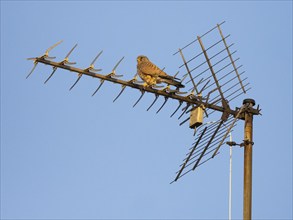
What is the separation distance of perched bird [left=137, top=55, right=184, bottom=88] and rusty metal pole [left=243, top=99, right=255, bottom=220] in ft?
13.9

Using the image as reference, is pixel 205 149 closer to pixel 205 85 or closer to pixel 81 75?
pixel 205 85

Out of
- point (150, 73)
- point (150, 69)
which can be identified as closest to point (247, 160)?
point (150, 73)

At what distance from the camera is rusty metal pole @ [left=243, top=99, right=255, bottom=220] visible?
724cm

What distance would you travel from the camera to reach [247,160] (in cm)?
769

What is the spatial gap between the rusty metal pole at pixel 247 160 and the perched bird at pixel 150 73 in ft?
13.9

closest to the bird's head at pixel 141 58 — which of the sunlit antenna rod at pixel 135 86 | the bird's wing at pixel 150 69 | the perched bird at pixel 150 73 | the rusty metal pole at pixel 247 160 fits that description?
the perched bird at pixel 150 73

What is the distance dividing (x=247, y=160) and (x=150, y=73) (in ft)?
23.3

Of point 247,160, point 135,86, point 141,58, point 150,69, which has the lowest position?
point 247,160

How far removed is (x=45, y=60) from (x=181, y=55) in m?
2.22

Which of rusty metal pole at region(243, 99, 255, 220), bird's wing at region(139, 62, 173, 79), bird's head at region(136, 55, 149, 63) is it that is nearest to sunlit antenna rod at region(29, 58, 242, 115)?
rusty metal pole at region(243, 99, 255, 220)

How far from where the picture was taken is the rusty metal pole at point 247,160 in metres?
7.24

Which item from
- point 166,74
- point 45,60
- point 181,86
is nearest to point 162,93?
point 45,60

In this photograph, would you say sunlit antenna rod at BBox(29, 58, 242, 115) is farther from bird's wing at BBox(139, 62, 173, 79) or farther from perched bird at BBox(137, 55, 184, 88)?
bird's wing at BBox(139, 62, 173, 79)

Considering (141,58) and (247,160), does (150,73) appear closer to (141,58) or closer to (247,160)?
(141,58)
